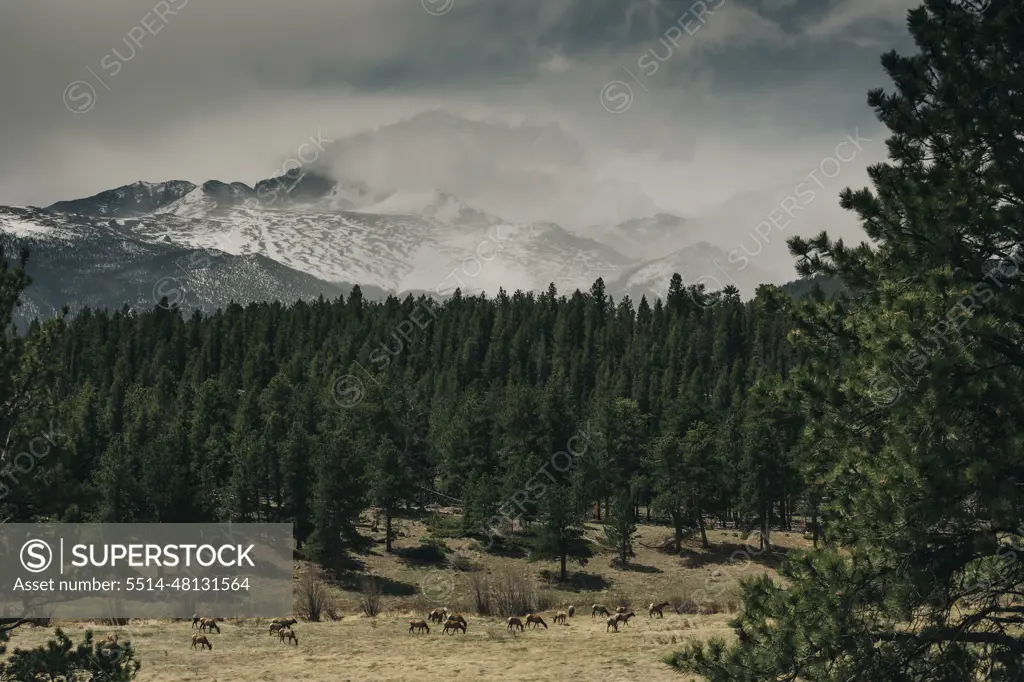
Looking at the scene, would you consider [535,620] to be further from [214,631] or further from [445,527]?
[445,527]

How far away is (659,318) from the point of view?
163 m

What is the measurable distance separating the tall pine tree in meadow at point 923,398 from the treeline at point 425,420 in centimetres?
140

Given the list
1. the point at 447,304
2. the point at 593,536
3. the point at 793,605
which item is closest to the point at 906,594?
the point at 793,605

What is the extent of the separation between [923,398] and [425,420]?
101m

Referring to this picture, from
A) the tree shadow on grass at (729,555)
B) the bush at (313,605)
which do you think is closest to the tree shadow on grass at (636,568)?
the tree shadow on grass at (729,555)

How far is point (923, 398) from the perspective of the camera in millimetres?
10734

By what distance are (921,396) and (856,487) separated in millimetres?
1826

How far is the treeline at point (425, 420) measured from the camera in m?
65.7

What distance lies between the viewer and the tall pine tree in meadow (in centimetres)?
1063

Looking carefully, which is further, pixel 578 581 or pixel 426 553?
pixel 426 553

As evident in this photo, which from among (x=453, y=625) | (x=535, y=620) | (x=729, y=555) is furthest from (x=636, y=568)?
(x=453, y=625)

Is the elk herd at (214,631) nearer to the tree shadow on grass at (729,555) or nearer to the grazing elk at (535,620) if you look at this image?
the grazing elk at (535,620)

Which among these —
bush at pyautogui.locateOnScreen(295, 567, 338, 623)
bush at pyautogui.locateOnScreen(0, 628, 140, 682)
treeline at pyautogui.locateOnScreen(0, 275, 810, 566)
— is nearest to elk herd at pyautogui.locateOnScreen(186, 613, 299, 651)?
bush at pyautogui.locateOnScreen(295, 567, 338, 623)

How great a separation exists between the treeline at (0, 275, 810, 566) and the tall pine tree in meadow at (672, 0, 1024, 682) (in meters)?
1.40
